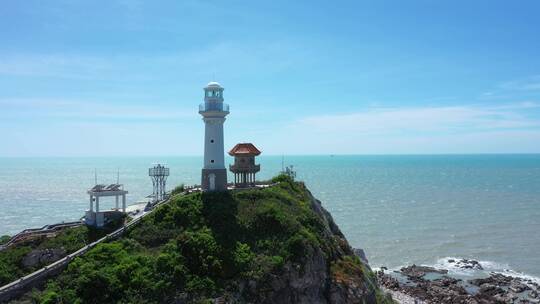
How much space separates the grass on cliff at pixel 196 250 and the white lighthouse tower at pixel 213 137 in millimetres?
2038

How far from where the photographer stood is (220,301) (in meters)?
26.1

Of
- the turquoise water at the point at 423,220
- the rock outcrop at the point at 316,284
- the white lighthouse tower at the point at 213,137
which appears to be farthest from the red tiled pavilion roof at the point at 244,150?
the turquoise water at the point at 423,220

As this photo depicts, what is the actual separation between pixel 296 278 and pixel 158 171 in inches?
678

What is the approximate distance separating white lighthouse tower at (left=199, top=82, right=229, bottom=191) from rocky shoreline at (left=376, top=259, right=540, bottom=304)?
75.1 feet

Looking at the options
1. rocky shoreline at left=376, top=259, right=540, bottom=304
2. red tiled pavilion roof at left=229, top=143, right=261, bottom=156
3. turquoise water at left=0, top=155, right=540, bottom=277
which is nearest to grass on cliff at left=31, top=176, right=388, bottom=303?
red tiled pavilion roof at left=229, top=143, right=261, bottom=156

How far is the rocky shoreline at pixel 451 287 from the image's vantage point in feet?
156

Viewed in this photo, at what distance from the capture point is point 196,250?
94.8 feet

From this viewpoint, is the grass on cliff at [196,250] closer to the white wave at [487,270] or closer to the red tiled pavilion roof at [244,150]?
the red tiled pavilion roof at [244,150]

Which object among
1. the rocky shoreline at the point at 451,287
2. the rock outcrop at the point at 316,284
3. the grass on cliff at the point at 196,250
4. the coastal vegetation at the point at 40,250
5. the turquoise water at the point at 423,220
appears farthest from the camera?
the turquoise water at the point at 423,220

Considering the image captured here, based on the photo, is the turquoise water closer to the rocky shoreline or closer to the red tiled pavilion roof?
the rocky shoreline

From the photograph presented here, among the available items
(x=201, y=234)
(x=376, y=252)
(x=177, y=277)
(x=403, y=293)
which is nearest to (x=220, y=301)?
(x=177, y=277)

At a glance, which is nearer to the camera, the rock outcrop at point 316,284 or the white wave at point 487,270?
the rock outcrop at point 316,284

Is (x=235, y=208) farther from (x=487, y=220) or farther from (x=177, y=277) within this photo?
(x=487, y=220)

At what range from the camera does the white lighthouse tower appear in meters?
37.9
